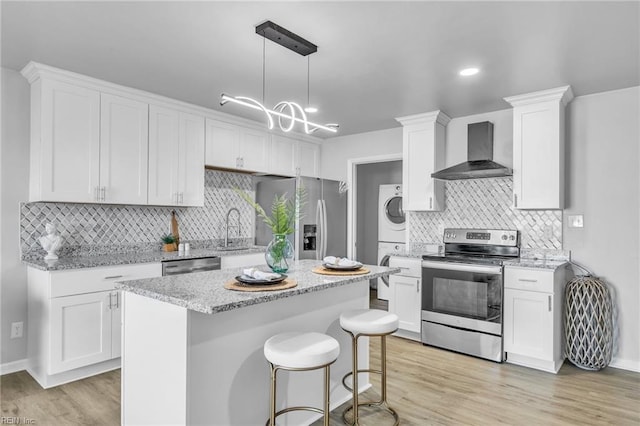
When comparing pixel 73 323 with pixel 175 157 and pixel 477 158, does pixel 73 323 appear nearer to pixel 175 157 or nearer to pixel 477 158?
pixel 175 157

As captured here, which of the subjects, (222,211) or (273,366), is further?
(222,211)

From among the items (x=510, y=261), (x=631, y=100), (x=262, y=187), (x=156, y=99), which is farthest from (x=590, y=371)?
(x=156, y=99)

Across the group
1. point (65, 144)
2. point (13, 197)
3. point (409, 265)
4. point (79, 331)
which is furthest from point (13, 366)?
point (409, 265)

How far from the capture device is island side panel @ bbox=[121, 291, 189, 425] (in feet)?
5.76

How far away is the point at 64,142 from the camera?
3102 mm

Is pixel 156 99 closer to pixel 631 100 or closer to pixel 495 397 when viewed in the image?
pixel 495 397

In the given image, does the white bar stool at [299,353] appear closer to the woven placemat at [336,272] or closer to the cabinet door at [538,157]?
the woven placemat at [336,272]

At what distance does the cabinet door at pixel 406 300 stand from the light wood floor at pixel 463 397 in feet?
2.09

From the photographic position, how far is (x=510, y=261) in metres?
3.50

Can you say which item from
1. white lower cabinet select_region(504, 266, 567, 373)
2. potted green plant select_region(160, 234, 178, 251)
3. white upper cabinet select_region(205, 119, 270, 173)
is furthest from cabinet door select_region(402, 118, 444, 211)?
Result: potted green plant select_region(160, 234, 178, 251)

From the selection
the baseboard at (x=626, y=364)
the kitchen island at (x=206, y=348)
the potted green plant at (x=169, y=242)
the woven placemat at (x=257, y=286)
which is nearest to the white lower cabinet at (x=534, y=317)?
the baseboard at (x=626, y=364)

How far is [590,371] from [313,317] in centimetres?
259

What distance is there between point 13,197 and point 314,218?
9.84 feet

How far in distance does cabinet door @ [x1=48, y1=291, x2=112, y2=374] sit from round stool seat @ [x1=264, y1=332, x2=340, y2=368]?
6.08 feet
